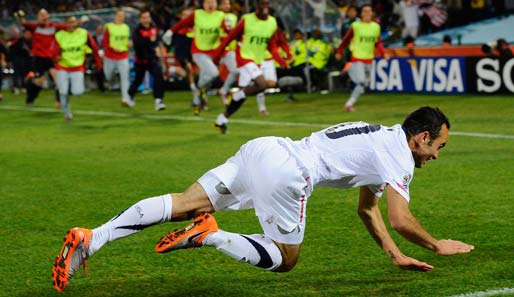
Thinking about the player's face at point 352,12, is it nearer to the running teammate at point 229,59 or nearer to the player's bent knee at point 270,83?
the running teammate at point 229,59

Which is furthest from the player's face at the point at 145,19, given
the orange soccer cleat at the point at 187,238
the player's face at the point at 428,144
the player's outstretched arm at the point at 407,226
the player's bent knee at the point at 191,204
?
the player's outstretched arm at the point at 407,226

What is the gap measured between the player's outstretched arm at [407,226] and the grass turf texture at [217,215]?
20.6 inches

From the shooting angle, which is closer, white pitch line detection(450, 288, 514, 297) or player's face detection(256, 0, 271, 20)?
white pitch line detection(450, 288, 514, 297)

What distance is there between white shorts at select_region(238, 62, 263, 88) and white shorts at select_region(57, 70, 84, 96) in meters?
3.92

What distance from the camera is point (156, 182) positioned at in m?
11.6

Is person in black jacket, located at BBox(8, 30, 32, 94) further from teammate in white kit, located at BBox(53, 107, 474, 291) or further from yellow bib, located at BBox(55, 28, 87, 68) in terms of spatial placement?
teammate in white kit, located at BBox(53, 107, 474, 291)

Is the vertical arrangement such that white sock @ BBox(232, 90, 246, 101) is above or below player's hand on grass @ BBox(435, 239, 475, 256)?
below

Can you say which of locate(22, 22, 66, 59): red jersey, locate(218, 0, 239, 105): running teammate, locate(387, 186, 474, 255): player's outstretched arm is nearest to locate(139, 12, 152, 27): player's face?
locate(22, 22, 66, 59): red jersey

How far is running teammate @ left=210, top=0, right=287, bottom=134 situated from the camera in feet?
58.9

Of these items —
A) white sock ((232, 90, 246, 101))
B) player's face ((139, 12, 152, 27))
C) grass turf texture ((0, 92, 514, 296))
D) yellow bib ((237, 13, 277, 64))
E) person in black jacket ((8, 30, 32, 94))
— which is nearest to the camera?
grass turf texture ((0, 92, 514, 296))

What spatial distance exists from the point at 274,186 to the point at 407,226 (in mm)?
789

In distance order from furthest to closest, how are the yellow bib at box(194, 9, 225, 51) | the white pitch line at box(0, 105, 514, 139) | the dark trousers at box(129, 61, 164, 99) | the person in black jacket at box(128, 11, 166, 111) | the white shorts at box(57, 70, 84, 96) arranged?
the person in black jacket at box(128, 11, 166, 111) < the dark trousers at box(129, 61, 164, 99) < the yellow bib at box(194, 9, 225, 51) < the white shorts at box(57, 70, 84, 96) < the white pitch line at box(0, 105, 514, 139)

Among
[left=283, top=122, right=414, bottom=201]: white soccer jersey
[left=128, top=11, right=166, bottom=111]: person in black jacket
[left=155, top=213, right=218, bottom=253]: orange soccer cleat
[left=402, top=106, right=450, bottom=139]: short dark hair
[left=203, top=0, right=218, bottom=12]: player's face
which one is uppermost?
[left=402, top=106, right=450, bottom=139]: short dark hair

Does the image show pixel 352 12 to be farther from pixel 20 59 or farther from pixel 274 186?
pixel 274 186
